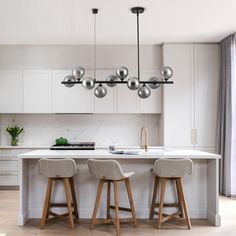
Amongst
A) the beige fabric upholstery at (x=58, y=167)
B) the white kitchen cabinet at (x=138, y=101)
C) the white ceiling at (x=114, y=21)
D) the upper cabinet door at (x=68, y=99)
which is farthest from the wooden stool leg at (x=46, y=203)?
the white kitchen cabinet at (x=138, y=101)

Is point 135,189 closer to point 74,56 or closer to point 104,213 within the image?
point 104,213

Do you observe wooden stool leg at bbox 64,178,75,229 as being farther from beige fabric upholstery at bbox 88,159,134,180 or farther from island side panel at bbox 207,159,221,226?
island side panel at bbox 207,159,221,226

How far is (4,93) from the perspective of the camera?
21.0 ft

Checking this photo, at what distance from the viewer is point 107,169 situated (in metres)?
3.77

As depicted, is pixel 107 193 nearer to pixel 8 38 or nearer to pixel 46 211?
pixel 46 211

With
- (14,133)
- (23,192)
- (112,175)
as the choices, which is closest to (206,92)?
(112,175)

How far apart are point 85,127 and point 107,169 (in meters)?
3.07

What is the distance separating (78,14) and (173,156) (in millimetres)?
2419

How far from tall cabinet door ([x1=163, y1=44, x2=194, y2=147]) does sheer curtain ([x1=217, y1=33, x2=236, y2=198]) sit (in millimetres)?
566

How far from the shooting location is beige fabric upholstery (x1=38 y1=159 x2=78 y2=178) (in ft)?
12.7

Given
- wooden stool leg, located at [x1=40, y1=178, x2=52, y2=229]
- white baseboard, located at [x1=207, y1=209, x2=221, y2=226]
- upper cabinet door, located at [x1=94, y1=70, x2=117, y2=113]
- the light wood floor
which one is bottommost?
the light wood floor

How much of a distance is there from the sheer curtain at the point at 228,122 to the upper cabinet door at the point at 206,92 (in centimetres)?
19

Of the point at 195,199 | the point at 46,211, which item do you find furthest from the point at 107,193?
the point at 195,199

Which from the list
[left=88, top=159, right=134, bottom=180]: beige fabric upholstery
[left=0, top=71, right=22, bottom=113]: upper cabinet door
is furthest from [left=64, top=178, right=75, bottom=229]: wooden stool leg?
[left=0, top=71, right=22, bottom=113]: upper cabinet door
